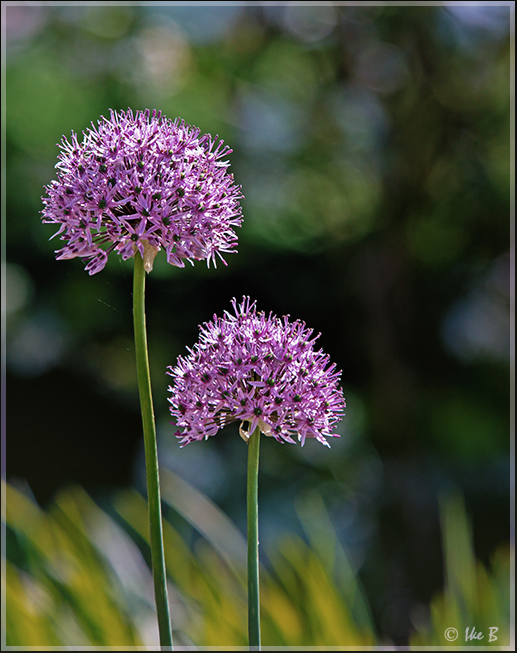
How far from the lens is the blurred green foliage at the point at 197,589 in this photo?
1138mm

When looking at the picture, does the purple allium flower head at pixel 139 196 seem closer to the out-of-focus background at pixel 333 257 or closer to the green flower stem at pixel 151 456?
the green flower stem at pixel 151 456

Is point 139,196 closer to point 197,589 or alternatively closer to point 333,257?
point 197,589

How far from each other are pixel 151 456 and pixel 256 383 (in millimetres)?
103

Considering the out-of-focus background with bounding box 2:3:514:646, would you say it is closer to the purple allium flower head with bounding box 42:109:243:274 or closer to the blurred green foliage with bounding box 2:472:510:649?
A: the blurred green foliage with bounding box 2:472:510:649

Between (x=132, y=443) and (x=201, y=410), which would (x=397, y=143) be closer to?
(x=132, y=443)

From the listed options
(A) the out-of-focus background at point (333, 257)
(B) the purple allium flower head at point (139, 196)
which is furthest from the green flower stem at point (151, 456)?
(A) the out-of-focus background at point (333, 257)

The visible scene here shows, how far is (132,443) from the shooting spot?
2.94m

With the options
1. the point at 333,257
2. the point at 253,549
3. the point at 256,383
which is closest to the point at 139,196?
the point at 256,383

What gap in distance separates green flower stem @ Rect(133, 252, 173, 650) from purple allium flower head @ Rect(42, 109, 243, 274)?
1.5 inches

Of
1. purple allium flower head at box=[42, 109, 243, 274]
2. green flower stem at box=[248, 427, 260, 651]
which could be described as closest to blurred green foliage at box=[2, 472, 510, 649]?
green flower stem at box=[248, 427, 260, 651]

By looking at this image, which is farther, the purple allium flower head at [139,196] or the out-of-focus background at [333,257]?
the out-of-focus background at [333,257]

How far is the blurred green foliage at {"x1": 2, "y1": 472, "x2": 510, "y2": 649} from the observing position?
3.73ft

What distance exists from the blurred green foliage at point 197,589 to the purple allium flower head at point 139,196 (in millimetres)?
790

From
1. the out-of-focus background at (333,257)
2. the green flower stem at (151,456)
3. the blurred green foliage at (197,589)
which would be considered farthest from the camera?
the out-of-focus background at (333,257)
